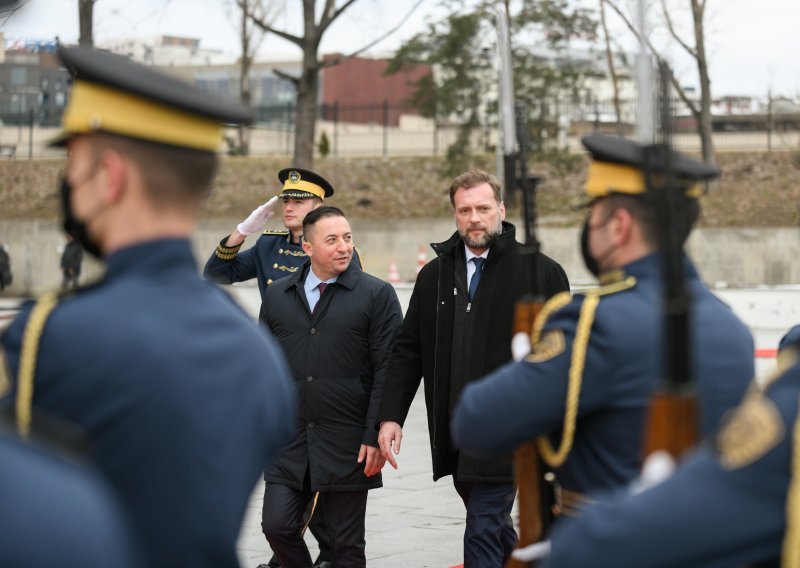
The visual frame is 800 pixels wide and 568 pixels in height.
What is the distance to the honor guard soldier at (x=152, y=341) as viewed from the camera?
7.60 feet

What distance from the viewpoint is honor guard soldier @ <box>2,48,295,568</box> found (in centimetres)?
232

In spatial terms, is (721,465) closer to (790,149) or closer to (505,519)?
(505,519)

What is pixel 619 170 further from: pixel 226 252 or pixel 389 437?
pixel 226 252

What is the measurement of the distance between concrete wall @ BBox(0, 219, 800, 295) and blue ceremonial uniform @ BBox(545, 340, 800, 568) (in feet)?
77.1

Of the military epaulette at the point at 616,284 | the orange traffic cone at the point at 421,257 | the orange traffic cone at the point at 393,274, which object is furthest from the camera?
the orange traffic cone at the point at 421,257

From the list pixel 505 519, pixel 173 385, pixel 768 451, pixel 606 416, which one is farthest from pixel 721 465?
pixel 505 519

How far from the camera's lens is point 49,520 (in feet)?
5.62

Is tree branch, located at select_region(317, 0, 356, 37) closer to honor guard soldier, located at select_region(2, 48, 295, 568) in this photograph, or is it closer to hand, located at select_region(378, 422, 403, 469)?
hand, located at select_region(378, 422, 403, 469)

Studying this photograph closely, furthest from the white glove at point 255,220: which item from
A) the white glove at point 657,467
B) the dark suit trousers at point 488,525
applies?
the white glove at point 657,467

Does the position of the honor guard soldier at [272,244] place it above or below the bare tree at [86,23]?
below

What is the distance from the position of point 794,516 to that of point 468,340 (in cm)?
464

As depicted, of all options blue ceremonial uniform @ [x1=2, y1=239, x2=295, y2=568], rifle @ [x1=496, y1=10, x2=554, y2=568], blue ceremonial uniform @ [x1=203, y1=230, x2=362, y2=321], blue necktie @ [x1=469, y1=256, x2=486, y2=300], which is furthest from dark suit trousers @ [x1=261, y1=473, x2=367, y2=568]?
blue ceremonial uniform @ [x1=2, y1=239, x2=295, y2=568]

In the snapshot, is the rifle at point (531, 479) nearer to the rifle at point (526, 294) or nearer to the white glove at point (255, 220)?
the rifle at point (526, 294)

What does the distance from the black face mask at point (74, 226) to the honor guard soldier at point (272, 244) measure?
5584 millimetres
